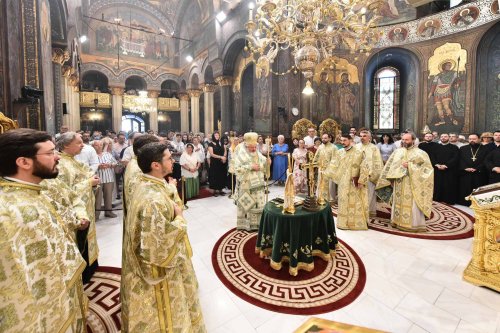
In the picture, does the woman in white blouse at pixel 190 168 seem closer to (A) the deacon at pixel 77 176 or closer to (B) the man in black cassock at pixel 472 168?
(A) the deacon at pixel 77 176

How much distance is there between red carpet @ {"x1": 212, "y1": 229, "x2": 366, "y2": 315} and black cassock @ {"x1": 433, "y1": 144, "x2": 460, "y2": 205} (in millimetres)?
4526

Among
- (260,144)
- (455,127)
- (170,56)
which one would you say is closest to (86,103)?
(170,56)

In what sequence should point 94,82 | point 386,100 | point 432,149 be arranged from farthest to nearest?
point 94,82 → point 386,100 → point 432,149

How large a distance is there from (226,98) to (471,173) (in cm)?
1115

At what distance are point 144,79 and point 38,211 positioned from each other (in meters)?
22.4

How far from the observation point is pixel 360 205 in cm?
490

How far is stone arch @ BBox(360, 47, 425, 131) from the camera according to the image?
11203 millimetres

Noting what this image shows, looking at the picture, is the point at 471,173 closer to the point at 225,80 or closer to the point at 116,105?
the point at 225,80

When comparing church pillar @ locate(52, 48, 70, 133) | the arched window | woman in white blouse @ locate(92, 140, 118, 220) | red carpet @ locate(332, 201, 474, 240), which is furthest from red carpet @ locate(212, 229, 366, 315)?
the arched window

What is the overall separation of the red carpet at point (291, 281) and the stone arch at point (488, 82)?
30.1 ft

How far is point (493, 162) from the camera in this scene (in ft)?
19.6

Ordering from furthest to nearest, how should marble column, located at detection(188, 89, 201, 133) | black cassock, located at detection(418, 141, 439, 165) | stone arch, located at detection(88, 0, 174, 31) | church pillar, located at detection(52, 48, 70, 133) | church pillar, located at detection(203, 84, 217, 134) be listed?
marble column, located at detection(188, 89, 201, 133) < stone arch, located at detection(88, 0, 174, 31) < church pillar, located at detection(203, 84, 217, 134) < church pillar, located at detection(52, 48, 70, 133) < black cassock, located at detection(418, 141, 439, 165)

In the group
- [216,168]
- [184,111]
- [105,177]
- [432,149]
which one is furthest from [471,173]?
[184,111]

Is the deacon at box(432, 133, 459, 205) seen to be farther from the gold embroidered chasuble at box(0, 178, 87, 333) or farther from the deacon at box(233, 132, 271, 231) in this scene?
the gold embroidered chasuble at box(0, 178, 87, 333)
